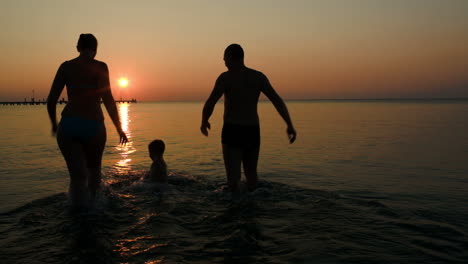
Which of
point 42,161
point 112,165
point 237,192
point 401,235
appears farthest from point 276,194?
point 42,161

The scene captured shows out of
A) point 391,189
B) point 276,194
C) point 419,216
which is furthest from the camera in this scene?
point 391,189

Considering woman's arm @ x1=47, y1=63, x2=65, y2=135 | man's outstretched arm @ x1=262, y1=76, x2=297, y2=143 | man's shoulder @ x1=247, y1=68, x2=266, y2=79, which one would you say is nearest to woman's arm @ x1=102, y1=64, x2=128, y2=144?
woman's arm @ x1=47, y1=63, x2=65, y2=135

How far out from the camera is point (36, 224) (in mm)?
4965

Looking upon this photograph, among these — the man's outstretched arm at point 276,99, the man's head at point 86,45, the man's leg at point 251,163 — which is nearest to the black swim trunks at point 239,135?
the man's leg at point 251,163

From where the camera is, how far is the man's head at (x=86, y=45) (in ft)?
15.7

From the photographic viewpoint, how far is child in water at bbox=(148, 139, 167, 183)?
6.94 meters

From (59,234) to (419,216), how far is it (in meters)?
5.32

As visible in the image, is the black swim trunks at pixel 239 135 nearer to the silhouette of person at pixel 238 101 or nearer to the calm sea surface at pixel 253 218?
the silhouette of person at pixel 238 101

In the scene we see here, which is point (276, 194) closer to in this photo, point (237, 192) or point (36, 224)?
point (237, 192)

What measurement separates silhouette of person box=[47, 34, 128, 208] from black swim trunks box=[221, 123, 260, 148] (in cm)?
182

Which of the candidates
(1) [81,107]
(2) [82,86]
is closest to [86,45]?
(2) [82,86]

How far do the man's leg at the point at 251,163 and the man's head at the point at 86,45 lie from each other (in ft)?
9.16

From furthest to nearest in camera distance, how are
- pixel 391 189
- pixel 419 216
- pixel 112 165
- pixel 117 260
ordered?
pixel 112 165
pixel 391 189
pixel 419 216
pixel 117 260

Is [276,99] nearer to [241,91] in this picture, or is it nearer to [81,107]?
[241,91]
